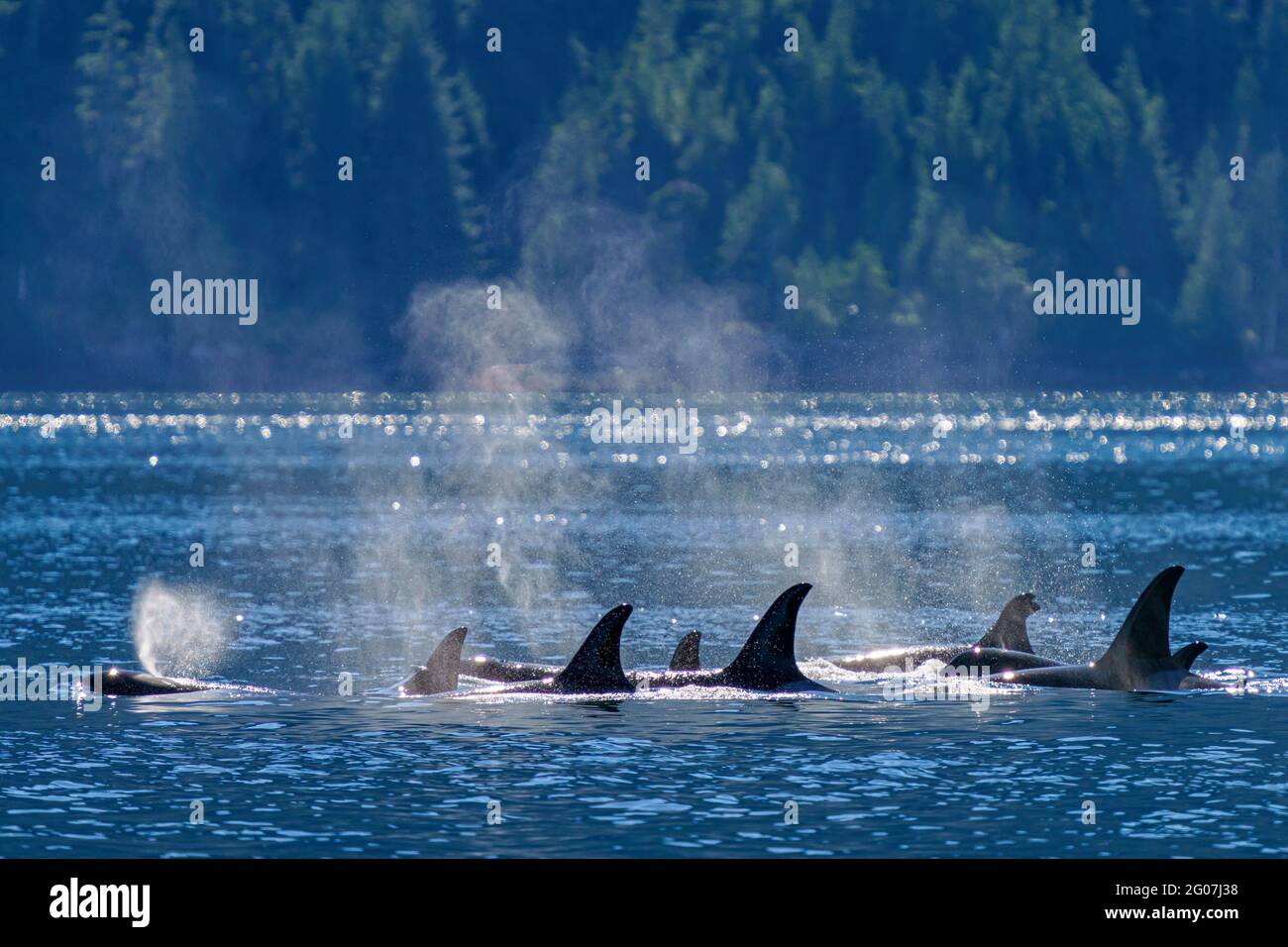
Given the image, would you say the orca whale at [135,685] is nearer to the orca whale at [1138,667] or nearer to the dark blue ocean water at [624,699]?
the dark blue ocean water at [624,699]

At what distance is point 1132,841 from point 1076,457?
498ft

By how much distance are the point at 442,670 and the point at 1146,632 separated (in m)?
12.7

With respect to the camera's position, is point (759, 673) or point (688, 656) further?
point (688, 656)

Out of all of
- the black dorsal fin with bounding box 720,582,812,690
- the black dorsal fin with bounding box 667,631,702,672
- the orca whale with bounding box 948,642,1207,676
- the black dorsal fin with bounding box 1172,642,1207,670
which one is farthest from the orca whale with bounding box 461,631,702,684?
the black dorsal fin with bounding box 1172,642,1207,670

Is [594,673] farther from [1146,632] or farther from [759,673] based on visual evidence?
[1146,632]

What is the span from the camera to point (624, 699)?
1533 inches

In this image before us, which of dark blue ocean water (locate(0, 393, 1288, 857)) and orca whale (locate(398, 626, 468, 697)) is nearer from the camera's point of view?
dark blue ocean water (locate(0, 393, 1288, 857))

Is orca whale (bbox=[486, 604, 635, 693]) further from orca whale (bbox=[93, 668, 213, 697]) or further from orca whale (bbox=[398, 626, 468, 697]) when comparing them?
orca whale (bbox=[93, 668, 213, 697])

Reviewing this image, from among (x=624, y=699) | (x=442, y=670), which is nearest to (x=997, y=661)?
(x=624, y=699)

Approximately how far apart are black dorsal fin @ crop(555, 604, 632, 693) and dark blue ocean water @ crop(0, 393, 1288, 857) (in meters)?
0.53

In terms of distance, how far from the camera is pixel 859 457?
173m

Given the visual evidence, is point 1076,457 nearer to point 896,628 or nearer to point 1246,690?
point 896,628

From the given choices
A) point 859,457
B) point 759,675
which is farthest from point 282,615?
point 859,457

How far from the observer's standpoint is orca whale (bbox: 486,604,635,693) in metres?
38.8
